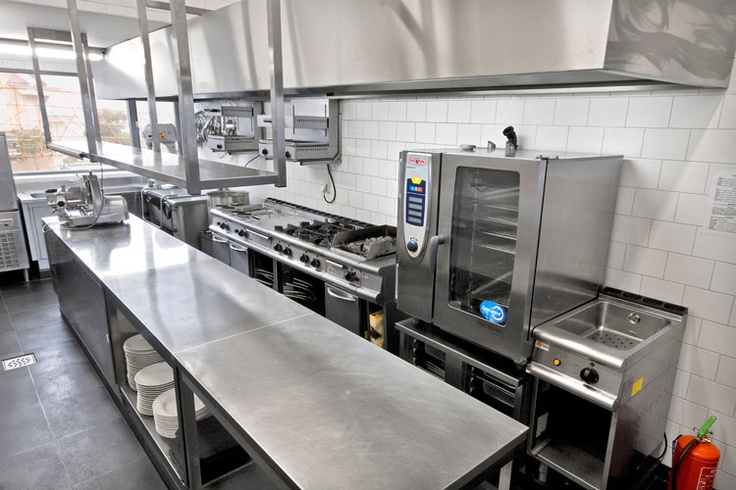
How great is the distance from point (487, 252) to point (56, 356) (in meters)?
3.47

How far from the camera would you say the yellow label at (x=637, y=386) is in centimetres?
199

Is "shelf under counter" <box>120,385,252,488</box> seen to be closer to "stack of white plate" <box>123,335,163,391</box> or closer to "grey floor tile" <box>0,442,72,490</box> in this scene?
"stack of white plate" <box>123,335,163,391</box>

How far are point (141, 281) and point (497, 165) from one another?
203 centimetres

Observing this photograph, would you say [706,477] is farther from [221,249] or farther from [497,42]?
[221,249]

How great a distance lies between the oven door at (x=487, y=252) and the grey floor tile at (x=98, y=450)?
6.31 ft

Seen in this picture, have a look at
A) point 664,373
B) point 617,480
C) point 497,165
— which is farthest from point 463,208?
point 617,480

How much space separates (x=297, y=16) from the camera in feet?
10.0

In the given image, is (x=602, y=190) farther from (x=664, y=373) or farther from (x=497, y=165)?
(x=664, y=373)

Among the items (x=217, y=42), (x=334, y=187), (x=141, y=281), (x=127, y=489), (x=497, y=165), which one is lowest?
(x=127, y=489)

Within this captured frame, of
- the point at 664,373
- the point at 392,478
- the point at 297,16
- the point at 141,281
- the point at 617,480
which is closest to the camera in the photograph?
the point at 392,478

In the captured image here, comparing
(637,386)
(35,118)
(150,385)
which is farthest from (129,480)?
(35,118)

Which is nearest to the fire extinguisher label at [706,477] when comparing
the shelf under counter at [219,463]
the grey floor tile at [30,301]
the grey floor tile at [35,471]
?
the shelf under counter at [219,463]

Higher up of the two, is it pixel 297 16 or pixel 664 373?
pixel 297 16

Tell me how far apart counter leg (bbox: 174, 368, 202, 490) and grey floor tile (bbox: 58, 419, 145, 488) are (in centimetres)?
89
